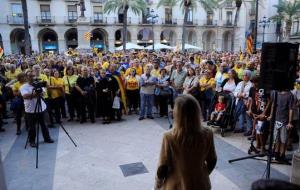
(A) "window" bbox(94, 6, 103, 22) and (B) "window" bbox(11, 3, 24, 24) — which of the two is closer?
(B) "window" bbox(11, 3, 24, 24)

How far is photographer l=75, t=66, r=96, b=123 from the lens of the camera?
8.39m

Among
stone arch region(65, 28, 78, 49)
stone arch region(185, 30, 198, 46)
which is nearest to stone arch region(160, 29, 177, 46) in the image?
stone arch region(185, 30, 198, 46)

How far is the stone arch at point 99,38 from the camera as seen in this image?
44.1 m

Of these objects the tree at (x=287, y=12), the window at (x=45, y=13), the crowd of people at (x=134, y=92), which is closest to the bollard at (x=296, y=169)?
the crowd of people at (x=134, y=92)

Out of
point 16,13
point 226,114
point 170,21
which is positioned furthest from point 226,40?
point 226,114

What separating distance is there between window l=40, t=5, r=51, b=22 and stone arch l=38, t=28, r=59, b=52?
5.02 ft

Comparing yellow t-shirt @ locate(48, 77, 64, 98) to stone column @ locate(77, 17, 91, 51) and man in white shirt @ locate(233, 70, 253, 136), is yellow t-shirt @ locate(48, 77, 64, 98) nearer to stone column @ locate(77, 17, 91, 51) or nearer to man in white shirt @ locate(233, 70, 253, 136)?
man in white shirt @ locate(233, 70, 253, 136)

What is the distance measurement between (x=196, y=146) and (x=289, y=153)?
4462mm

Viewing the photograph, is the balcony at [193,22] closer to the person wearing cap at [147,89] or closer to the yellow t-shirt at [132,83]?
the yellow t-shirt at [132,83]

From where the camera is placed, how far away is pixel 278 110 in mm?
5457

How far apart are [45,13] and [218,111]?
1581 inches

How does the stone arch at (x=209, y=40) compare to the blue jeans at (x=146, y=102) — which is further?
the stone arch at (x=209, y=40)

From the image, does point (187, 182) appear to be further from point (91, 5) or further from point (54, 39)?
point (54, 39)

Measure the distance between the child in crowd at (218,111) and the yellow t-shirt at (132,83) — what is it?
304 cm
